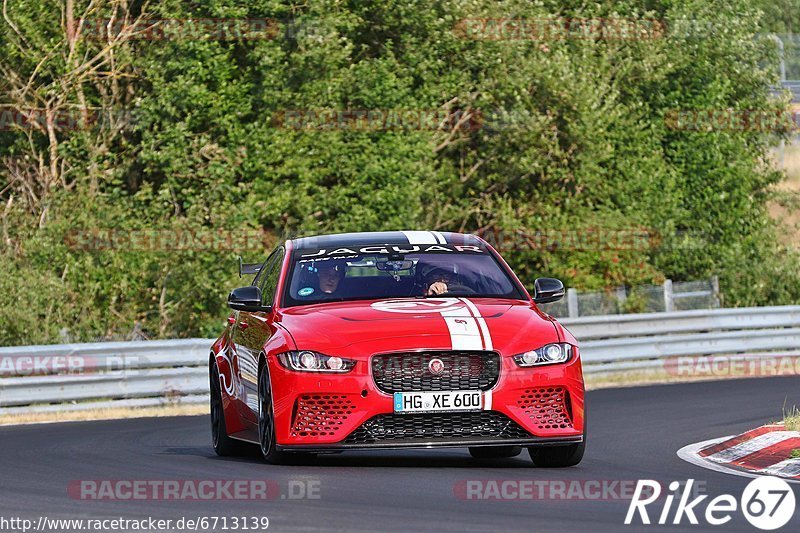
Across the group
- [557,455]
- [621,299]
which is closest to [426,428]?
[557,455]

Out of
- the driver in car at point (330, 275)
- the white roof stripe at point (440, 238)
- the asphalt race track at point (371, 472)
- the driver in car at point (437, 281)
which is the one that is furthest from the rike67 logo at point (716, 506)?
the white roof stripe at point (440, 238)

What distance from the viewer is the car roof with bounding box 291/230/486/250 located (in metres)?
12.0

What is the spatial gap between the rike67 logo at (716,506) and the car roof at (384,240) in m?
2.99

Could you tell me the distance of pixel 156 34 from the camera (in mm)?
27281

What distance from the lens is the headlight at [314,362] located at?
10172mm

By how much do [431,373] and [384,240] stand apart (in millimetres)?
1989

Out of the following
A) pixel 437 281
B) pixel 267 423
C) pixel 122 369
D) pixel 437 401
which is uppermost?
pixel 437 281

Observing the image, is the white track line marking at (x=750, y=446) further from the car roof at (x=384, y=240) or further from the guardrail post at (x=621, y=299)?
the guardrail post at (x=621, y=299)

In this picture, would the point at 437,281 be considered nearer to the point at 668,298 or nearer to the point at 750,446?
the point at 750,446

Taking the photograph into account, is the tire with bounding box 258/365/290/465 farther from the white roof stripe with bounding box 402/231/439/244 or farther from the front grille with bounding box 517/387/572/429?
the white roof stripe with bounding box 402/231/439/244

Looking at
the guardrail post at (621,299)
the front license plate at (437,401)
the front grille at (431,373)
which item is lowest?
the guardrail post at (621,299)

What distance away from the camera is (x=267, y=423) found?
10.8 meters

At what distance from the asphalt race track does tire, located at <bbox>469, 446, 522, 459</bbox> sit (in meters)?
0.12

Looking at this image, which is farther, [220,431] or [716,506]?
[220,431]
